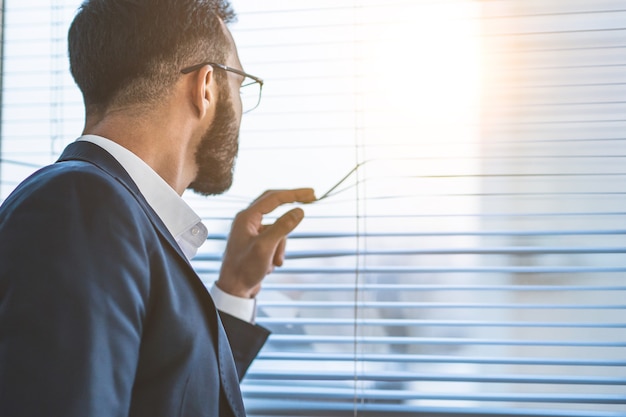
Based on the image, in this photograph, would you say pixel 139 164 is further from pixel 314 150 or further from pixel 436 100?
pixel 436 100

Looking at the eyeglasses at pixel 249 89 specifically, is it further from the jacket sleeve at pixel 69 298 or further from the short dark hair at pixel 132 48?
the jacket sleeve at pixel 69 298

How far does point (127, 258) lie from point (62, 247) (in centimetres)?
7

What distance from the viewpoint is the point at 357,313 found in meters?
1.26

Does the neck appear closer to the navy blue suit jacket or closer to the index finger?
the navy blue suit jacket

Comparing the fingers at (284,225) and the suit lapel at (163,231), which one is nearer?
the suit lapel at (163,231)

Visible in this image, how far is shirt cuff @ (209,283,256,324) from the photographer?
48.9 inches

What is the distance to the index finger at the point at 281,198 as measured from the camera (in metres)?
1.22

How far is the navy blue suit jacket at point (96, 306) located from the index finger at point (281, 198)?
0.36m

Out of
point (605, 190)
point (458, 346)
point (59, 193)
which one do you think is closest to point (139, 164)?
point (59, 193)

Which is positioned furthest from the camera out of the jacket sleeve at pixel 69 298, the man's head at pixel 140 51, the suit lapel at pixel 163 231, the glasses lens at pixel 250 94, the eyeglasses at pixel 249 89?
the glasses lens at pixel 250 94

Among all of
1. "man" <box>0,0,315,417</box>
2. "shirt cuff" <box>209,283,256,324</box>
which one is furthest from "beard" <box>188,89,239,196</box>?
"shirt cuff" <box>209,283,256,324</box>

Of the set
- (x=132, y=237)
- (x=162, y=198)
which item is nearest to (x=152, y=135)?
(x=162, y=198)

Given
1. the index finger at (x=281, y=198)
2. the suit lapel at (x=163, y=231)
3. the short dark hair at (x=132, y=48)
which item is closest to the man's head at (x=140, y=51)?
the short dark hair at (x=132, y=48)

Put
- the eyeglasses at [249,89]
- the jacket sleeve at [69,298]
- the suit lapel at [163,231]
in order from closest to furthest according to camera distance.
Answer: the jacket sleeve at [69,298]
the suit lapel at [163,231]
the eyeglasses at [249,89]
